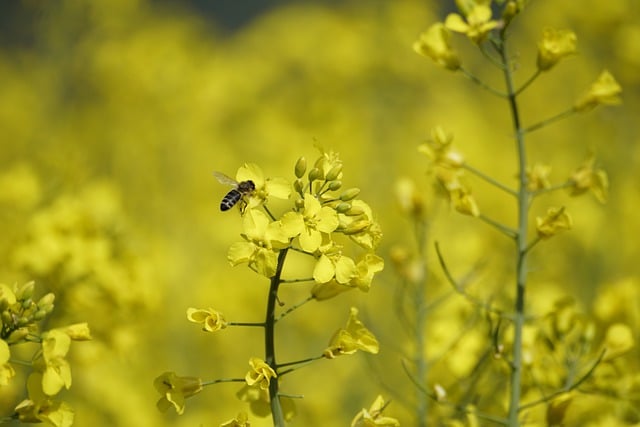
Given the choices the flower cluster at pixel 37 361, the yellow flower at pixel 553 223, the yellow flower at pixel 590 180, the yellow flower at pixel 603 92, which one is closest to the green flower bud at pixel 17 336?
the flower cluster at pixel 37 361

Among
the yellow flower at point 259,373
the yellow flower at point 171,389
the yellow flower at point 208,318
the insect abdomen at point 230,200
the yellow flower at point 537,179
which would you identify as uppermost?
the yellow flower at point 537,179

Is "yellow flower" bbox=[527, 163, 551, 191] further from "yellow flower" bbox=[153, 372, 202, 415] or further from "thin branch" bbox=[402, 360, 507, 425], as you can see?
"yellow flower" bbox=[153, 372, 202, 415]

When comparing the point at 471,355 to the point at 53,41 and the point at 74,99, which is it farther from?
the point at 74,99

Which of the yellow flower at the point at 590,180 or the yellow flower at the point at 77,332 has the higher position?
the yellow flower at the point at 590,180

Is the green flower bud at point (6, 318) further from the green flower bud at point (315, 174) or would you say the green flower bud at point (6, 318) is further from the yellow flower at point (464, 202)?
the yellow flower at point (464, 202)

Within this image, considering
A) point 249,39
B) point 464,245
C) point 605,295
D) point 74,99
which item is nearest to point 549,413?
point 605,295

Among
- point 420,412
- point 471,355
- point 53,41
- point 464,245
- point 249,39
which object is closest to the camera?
point 420,412

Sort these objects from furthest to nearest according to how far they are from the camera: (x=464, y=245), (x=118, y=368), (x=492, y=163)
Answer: (x=492, y=163), (x=118, y=368), (x=464, y=245)
